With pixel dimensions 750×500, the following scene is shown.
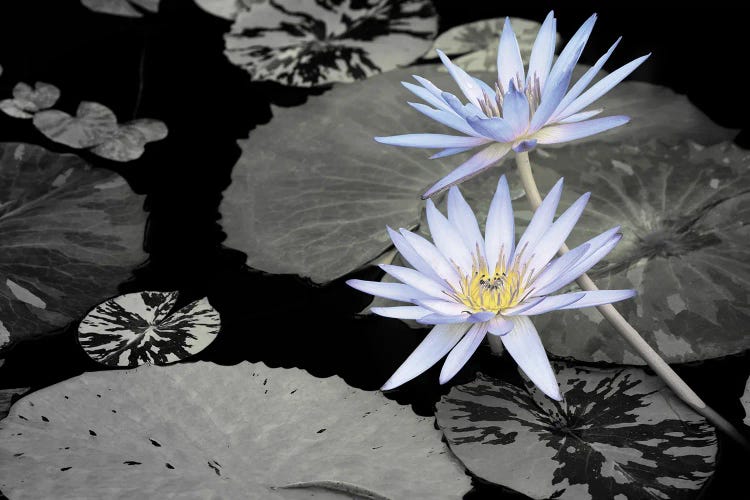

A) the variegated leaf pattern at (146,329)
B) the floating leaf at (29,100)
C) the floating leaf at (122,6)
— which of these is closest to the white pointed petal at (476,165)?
the variegated leaf pattern at (146,329)

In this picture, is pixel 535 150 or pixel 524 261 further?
pixel 535 150

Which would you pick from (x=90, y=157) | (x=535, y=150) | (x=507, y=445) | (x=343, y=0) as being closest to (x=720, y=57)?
(x=535, y=150)

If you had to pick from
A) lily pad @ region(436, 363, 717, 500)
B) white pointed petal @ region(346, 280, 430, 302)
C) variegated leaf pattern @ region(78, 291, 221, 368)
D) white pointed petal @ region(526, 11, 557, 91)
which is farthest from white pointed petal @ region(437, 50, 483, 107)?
variegated leaf pattern @ region(78, 291, 221, 368)

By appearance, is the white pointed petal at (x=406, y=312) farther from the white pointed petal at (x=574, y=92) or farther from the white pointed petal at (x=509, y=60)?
the white pointed petal at (x=509, y=60)

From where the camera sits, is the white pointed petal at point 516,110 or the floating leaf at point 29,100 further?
the floating leaf at point 29,100

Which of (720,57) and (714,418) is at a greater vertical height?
(720,57)

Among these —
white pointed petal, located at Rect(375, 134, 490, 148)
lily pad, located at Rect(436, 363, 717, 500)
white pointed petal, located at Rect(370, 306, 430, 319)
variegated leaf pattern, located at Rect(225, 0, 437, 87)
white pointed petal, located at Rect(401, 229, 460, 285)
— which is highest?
variegated leaf pattern, located at Rect(225, 0, 437, 87)

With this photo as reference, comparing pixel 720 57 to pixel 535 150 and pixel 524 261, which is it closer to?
pixel 535 150

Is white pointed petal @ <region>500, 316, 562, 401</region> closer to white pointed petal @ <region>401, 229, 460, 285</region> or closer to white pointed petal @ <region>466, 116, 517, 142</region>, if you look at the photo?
white pointed petal @ <region>401, 229, 460, 285</region>
